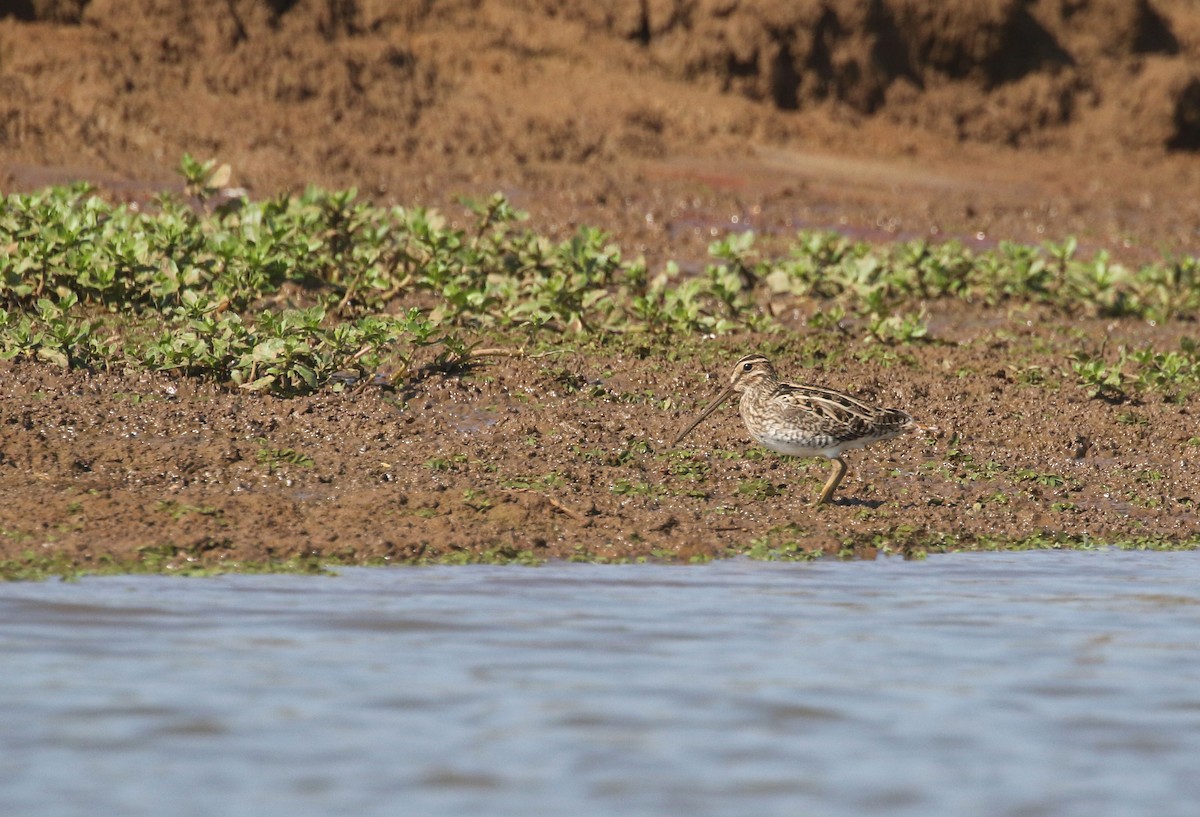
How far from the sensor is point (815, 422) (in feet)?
27.1

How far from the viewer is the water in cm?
464

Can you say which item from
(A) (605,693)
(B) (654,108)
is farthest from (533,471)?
(B) (654,108)

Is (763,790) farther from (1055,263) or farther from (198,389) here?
(1055,263)

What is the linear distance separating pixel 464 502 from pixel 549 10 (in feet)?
52.2

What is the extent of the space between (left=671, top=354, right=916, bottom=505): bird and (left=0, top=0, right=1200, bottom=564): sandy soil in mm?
253

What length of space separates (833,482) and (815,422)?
0.29 m

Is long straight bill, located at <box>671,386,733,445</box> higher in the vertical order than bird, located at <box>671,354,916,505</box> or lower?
lower

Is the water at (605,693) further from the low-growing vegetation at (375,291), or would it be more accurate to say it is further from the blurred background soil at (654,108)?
the blurred background soil at (654,108)

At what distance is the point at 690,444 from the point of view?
920 cm

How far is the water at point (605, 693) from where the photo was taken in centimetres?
464

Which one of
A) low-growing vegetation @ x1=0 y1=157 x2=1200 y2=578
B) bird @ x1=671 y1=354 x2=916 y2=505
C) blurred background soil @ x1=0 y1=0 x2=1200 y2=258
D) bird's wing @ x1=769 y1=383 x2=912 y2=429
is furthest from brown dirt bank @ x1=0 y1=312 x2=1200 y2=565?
blurred background soil @ x1=0 y1=0 x2=1200 y2=258

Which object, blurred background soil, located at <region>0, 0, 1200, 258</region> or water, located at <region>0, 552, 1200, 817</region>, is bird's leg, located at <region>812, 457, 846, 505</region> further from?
blurred background soil, located at <region>0, 0, 1200, 258</region>

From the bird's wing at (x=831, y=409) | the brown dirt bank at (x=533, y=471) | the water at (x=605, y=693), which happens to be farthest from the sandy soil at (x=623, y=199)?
the water at (x=605, y=693)

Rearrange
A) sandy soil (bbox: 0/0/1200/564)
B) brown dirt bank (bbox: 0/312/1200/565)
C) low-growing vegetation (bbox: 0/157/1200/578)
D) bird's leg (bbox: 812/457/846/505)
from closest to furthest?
brown dirt bank (bbox: 0/312/1200/565)
low-growing vegetation (bbox: 0/157/1200/578)
sandy soil (bbox: 0/0/1200/564)
bird's leg (bbox: 812/457/846/505)
